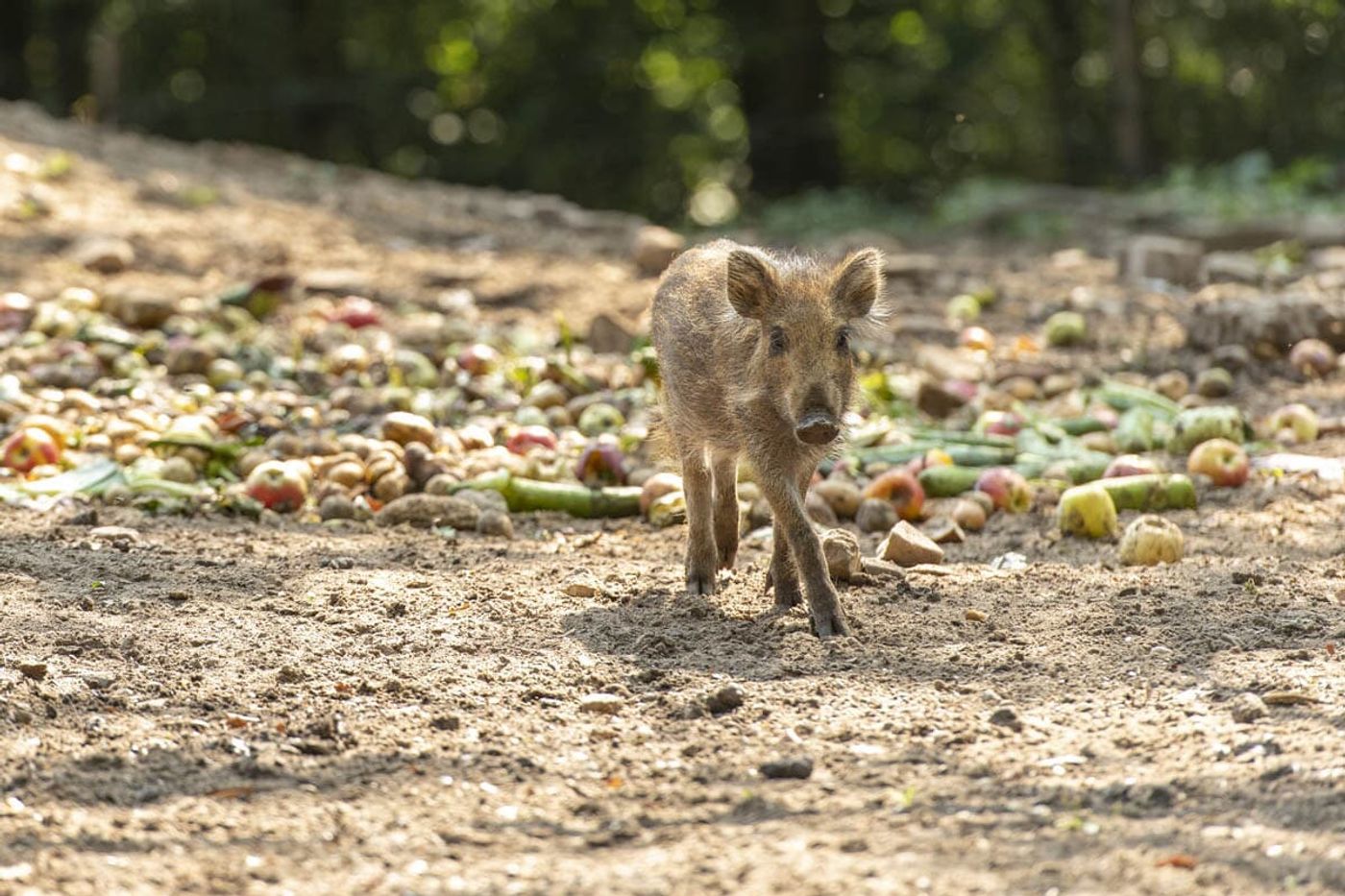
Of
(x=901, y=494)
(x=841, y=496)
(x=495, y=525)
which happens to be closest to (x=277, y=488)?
(x=495, y=525)

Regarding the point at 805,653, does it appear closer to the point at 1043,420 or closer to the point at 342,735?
the point at 342,735

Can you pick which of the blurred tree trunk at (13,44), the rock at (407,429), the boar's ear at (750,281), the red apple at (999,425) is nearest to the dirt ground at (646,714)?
the rock at (407,429)

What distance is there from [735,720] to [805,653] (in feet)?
2.23

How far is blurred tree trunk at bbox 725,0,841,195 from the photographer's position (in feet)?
68.0

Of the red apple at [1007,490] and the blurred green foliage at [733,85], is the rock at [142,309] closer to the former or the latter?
the red apple at [1007,490]

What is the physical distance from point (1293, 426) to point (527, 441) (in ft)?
11.7

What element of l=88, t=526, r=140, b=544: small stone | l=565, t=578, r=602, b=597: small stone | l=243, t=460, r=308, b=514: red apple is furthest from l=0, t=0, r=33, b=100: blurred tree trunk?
l=565, t=578, r=602, b=597: small stone

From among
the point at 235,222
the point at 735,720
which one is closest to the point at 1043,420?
the point at 735,720

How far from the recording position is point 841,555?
622 centimetres

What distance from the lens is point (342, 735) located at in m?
4.70

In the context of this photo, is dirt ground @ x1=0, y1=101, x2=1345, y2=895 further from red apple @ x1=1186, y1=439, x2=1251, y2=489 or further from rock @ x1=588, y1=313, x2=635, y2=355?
rock @ x1=588, y1=313, x2=635, y2=355

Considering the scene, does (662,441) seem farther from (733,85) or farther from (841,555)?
(733,85)

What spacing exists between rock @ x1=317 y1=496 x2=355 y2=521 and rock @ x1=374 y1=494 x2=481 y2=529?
0.47 ft

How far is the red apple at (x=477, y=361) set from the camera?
30.7 ft
